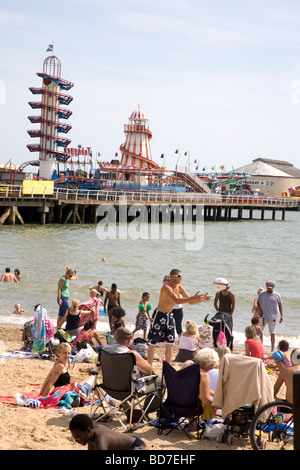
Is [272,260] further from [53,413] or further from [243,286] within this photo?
[53,413]

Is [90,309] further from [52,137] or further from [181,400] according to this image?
[52,137]

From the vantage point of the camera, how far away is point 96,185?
61.4m

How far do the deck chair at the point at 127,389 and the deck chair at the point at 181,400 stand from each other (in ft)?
0.62

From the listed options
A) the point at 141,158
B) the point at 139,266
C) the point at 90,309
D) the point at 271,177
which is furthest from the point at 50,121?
the point at 271,177

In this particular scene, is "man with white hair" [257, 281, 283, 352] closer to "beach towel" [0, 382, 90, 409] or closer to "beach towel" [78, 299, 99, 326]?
"beach towel" [78, 299, 99, 326]

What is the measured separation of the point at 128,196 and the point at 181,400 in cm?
4167

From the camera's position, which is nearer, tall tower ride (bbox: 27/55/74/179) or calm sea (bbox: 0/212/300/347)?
calm sea (bbox: 0/212/300/347)

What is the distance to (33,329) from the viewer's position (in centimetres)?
869

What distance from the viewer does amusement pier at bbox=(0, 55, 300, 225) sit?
40.0m

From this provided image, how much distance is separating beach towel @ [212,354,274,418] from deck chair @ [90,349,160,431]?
75 centimetres

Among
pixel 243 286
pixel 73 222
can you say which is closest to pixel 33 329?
pixel 243 286

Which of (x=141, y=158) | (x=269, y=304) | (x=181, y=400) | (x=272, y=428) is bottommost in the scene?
(x=272, y=428)

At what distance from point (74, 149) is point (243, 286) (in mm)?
46396

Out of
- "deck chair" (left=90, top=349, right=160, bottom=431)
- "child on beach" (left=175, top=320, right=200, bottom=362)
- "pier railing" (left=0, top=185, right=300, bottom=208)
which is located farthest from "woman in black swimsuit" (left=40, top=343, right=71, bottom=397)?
"pier railing" (left=0, top=185, right=300, bottom=208)
